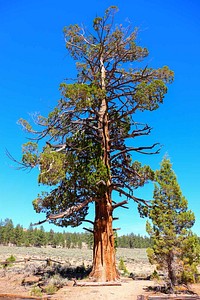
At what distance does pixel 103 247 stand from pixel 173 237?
14.2 feet

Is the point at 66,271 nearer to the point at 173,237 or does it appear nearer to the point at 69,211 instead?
the point at 69,211

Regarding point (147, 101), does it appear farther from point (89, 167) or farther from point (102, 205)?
point (102, 205)

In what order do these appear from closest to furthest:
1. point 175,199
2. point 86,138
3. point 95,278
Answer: point 175,199
point 95,278
point 86,138

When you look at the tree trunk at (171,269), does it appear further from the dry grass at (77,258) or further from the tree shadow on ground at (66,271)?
the dry grass at (77,258)

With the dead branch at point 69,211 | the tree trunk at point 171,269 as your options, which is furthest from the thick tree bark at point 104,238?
the tree trunk at point 171,269

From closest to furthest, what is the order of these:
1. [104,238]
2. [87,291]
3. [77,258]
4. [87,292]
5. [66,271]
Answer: [87,292] → [87,291] → [104,238] → [66,271] → [77,258]

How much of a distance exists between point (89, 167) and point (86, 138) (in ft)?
8.42

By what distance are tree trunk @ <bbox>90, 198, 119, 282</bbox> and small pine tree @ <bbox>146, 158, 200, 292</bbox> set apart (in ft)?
10.1

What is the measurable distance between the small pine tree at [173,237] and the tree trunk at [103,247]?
308cm

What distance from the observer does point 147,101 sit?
47.8 ft

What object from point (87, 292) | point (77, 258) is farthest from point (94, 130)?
point (77, 258)

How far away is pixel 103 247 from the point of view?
548 inches

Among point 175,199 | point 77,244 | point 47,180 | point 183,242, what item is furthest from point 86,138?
point 77,244

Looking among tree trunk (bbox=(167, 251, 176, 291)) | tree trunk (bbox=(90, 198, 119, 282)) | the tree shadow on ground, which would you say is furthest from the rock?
tree trunk (bbox=(167, 251, 176, 291))
